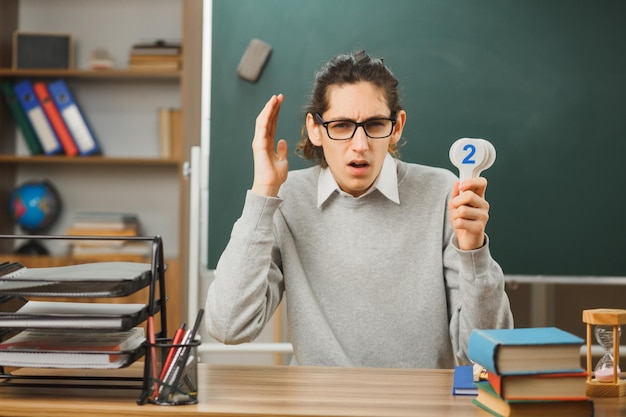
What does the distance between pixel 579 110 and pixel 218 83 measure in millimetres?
1370

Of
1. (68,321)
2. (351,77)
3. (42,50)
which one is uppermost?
(42,50)

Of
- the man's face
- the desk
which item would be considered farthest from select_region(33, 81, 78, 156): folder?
the desk

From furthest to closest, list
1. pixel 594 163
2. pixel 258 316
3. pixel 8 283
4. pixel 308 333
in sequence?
pixel 594 163 → pixel 308 333 → pixel 258 316 → pixel 8 283

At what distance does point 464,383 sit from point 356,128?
0.68 metres

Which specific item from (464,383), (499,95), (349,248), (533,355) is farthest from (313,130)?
(499,95)

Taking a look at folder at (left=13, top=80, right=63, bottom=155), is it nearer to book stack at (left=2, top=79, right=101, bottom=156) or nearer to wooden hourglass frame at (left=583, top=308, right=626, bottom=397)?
book stack at (left=2, top=79, right=101, bottom=156)

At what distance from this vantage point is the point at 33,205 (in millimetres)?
3938

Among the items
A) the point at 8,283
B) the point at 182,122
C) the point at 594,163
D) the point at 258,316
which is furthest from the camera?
the point at 182,122

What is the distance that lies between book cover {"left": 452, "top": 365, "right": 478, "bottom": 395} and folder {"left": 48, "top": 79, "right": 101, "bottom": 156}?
2891 mm

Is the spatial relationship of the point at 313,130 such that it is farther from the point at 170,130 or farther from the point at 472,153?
the point at 170,130

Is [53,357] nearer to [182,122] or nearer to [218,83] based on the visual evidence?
[218,83]

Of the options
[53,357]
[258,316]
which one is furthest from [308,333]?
[53,357]

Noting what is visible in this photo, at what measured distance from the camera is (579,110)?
295 cm

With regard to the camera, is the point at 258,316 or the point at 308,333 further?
the point at 308,333
